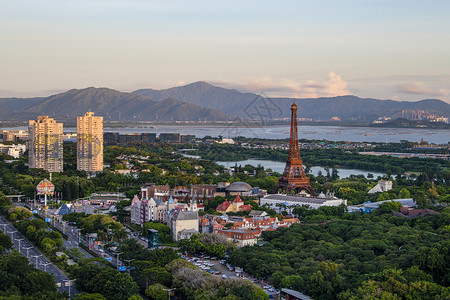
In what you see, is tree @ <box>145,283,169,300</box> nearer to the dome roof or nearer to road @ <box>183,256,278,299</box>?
road @ <box>183,256,278,299</box>

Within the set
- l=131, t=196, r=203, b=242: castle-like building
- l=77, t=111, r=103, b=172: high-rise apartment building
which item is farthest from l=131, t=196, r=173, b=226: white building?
l=77, t=111, r=103, b=172: high-rise apartment building

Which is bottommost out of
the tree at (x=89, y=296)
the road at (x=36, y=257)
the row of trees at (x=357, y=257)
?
the road at (x=36, y=257)

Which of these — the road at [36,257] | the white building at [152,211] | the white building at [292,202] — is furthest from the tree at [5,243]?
the white building at [292,202]

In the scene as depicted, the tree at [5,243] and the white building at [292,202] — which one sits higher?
the white building at [292,202]

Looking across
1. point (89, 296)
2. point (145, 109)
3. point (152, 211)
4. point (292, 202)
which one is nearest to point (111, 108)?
point (145, 109)

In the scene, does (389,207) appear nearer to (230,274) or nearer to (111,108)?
(230,274)

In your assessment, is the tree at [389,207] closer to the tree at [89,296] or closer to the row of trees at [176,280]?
the row of trees at [176,280]

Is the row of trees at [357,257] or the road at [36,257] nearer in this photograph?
the row of trees at [357,257]

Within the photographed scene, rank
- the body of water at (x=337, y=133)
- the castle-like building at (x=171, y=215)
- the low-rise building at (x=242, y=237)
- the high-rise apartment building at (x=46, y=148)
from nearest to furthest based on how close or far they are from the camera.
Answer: the low-rise building at (x=242, y=237) → the castle-like building at (x=171, y=215) → the high-rise apartment building at (x=46, y=148) → the body of water at (x=337, y=133)

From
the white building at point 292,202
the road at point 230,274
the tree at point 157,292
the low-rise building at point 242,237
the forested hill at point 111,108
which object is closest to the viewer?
the tree at point 157,292
